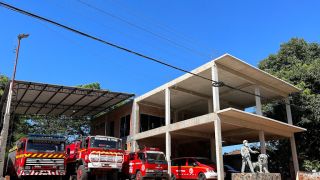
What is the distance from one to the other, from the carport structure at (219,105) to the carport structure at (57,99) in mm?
3357

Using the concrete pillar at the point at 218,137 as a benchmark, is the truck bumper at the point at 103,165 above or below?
below

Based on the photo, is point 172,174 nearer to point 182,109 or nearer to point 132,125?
point 132,125

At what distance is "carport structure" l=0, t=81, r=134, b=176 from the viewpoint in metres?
25.2

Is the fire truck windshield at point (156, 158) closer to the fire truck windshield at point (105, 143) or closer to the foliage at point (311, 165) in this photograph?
the fire truck windshield at point (105, 143)

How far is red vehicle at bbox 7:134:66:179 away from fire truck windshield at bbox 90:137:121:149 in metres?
1.86

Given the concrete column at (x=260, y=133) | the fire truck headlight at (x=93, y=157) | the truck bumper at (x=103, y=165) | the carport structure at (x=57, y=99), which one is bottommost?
the truck bumper at (x=103, y=165)

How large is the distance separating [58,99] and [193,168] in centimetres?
1440

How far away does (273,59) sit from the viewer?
107 feet

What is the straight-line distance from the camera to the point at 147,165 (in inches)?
762

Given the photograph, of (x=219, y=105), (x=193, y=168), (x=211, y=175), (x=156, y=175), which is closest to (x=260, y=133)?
(x=219, y=105)

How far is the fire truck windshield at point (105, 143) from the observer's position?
18.8 m

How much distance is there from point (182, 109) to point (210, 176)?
12534 mm

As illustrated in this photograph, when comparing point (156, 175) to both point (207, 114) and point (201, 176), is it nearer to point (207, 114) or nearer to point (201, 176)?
point (201, 176)

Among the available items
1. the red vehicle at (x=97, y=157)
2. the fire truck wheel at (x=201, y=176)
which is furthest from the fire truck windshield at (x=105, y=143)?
the fire truck wheel at (x=201, y=176)
